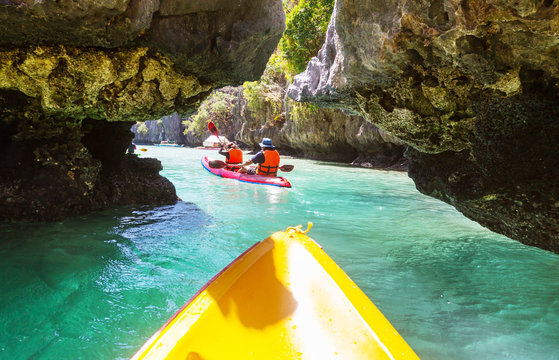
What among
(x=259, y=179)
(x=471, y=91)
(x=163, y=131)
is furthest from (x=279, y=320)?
(x=163, y=131)

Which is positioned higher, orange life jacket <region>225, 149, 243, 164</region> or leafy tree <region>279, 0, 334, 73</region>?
leafy tree <region>279, 0, 334, 73</region>

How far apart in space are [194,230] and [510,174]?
3.66 metres

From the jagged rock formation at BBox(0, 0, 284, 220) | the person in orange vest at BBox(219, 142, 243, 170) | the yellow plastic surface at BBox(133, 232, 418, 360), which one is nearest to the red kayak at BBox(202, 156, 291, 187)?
Answer: the person in orange vest at BBox(219, 142, 243, 170)

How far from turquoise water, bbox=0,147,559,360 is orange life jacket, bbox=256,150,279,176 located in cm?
288

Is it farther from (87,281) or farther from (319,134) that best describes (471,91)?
(319,134)

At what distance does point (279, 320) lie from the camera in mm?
1734

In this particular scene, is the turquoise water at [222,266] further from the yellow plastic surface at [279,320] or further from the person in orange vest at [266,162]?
the person in orange vest at [266,162]

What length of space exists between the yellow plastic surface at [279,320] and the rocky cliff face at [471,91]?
1.73 metres

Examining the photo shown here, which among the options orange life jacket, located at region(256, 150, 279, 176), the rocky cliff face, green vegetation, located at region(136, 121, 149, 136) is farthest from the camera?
green vegetation, located at region(136, 121, 149, 136)

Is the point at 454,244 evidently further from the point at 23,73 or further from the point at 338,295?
the point at 23,73

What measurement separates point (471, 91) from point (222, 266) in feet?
9.05

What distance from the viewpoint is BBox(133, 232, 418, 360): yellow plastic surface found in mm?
1454

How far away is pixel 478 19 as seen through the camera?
193 centimetres

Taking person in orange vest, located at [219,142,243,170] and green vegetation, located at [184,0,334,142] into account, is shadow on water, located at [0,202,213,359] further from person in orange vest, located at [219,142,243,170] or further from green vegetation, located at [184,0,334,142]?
green vegetation, located at [184,0,334,142]
